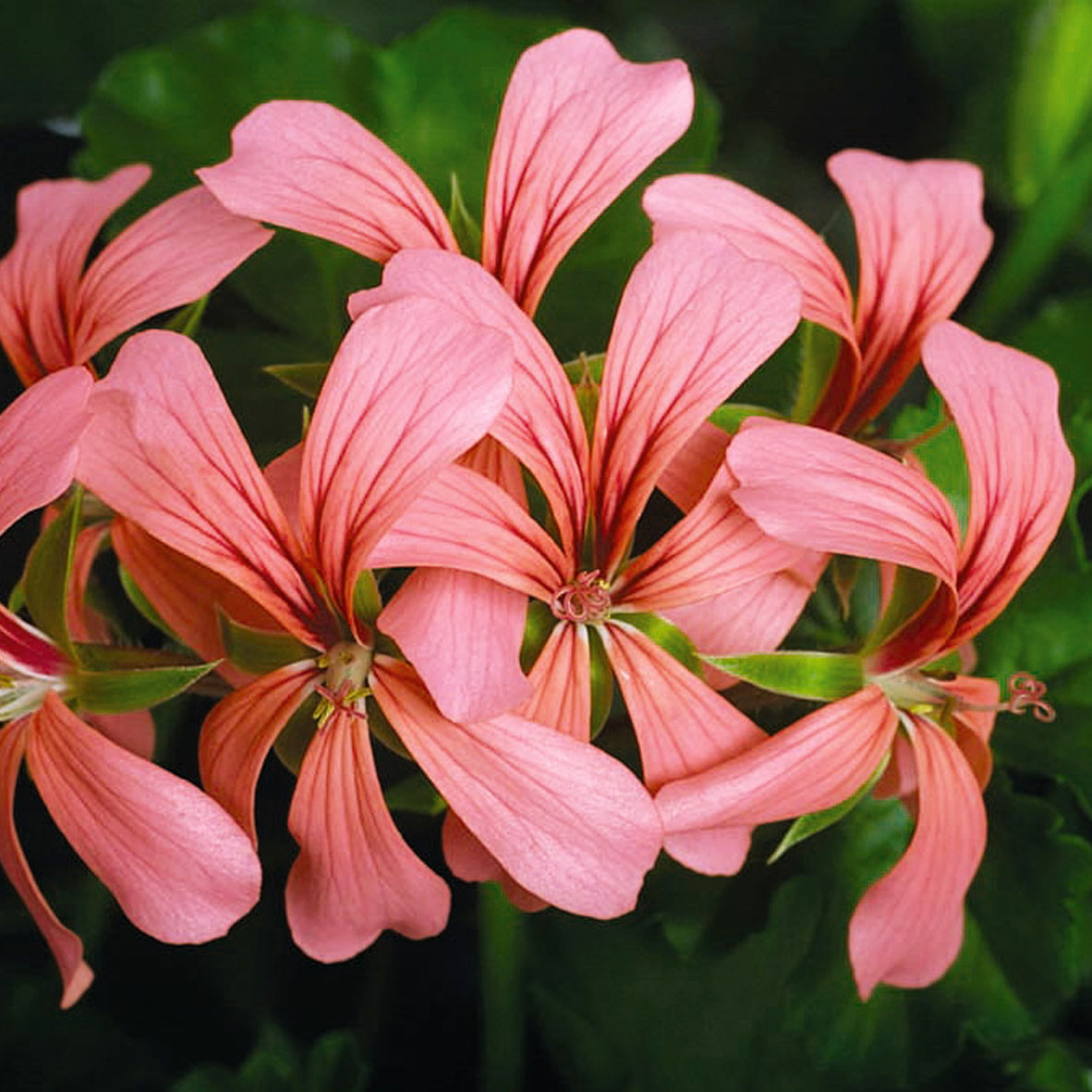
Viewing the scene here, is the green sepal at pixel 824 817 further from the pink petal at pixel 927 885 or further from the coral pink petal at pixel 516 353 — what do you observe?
the coral pink petal at pixel 516 353

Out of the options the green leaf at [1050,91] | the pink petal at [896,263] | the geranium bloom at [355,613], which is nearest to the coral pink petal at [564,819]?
A: the geranium bloom at [355,613]

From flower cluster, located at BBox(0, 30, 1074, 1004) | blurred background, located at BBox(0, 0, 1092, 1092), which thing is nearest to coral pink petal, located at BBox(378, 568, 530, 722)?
flower cluster, located at BBox(0, 30, 1074, 1004)

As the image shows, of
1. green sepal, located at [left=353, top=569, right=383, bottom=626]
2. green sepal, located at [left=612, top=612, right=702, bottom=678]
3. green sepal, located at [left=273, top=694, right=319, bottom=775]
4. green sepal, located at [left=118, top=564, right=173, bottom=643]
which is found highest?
green sepal, located at [left=353, top=569, right=383, bottom=626]

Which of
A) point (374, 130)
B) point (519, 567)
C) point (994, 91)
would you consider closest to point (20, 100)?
point (374, 130)

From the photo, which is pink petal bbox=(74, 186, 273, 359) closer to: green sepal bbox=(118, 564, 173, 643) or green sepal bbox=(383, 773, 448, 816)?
green sepal bbox=(118, 564, 173, 643)

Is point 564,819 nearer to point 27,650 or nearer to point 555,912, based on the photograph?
point 27,650

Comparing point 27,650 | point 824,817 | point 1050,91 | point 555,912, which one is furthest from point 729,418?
point 1050,91
